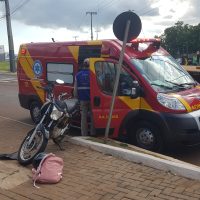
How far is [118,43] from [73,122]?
2.09 metres

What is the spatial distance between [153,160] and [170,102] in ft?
4.77

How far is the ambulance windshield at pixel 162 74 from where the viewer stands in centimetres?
770

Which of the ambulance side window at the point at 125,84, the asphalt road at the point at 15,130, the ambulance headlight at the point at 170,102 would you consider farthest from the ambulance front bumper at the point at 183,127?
the ambulance side window at the point at 125,84

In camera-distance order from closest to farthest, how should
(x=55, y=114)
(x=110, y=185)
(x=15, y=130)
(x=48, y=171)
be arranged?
(x=110, y=185) → (x=48, y=171) → (x=55, y=114) → (x=15, y=130)

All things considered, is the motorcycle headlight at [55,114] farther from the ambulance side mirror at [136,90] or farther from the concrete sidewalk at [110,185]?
the ambulance side mirror at [136,90]

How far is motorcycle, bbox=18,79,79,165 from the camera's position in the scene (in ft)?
22.0

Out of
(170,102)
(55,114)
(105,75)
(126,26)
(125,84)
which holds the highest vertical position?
(126,26)

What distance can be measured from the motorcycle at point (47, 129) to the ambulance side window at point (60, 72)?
1.68 metres

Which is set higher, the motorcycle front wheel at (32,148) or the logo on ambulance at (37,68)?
the logo on ambulance at (37,68)

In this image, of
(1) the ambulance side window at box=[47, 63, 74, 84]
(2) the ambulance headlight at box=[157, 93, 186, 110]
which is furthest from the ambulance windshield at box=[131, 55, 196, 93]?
(1) the ambulance side window at box=[47, 63, 74, 84]

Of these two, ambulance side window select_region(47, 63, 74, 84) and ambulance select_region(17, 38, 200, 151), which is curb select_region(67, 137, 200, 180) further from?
ambulance side window select_region(47, 63, 74, 84)

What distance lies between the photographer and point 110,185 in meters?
5.51

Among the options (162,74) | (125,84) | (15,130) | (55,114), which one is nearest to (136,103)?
(125,84)

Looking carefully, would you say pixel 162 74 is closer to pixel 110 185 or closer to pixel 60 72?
pixel 60 72
